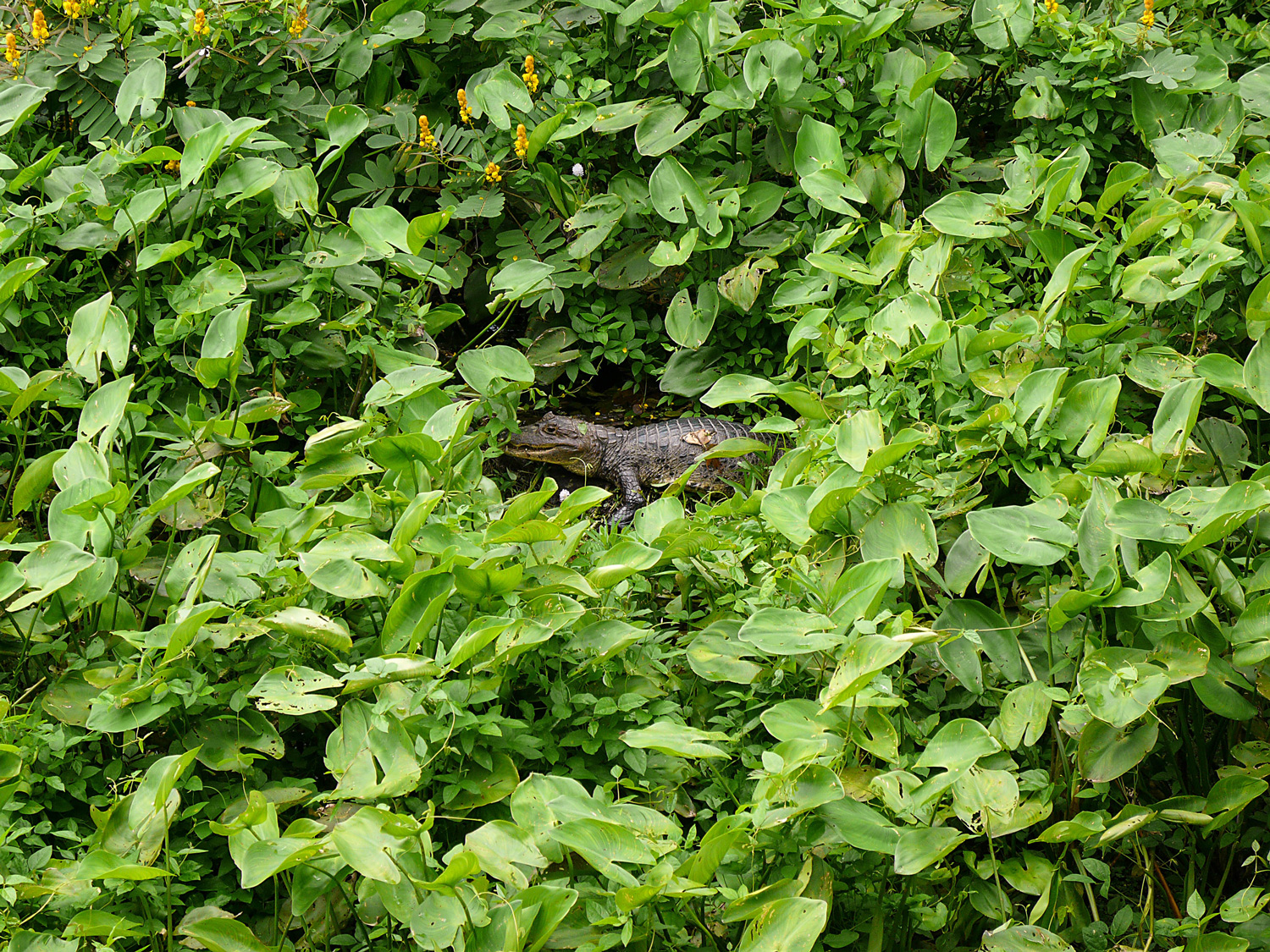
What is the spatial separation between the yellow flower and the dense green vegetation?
7cm

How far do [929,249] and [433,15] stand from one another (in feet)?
5.91

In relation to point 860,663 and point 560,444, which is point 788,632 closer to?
point 860,663

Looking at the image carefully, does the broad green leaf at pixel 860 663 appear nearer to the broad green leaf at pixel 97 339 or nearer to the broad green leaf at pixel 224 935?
the broad green leaf at pixel 224 935

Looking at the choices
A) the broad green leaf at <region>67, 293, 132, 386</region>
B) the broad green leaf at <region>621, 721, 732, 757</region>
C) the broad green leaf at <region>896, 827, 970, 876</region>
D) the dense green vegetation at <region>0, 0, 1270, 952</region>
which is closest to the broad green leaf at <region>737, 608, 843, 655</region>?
the dense green vegetation at <region>0, 0, 1270, 952</region>

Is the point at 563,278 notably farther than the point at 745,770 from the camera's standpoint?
Yes

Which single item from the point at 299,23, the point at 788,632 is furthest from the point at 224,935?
the point at 299,23

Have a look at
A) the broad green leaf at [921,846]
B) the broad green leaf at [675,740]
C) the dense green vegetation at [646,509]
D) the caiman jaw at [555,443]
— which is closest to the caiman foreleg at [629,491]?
the caiman jaw at [555,443]

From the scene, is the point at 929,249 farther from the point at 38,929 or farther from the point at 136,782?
the point at 38,929

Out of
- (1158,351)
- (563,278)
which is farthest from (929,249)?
(563,278)

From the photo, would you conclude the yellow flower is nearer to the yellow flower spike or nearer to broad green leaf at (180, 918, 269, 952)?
the yellow flower spike

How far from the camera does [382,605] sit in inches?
79.7

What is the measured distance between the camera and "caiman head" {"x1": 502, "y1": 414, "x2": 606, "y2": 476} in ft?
10.7

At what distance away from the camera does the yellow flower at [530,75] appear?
3170 millimetres

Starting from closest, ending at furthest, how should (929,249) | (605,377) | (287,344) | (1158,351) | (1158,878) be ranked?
1. (1158,878)
2. (1158,351)
3. (929,249)
4. (287,344)
5. (605,377)
